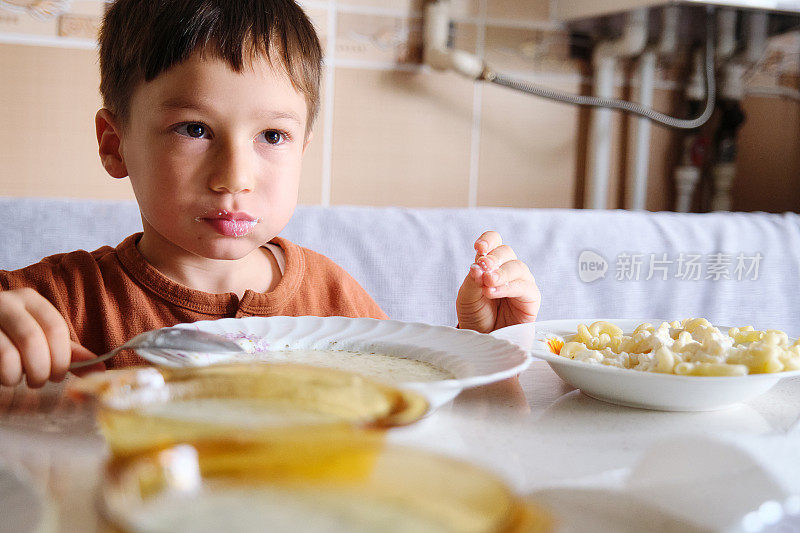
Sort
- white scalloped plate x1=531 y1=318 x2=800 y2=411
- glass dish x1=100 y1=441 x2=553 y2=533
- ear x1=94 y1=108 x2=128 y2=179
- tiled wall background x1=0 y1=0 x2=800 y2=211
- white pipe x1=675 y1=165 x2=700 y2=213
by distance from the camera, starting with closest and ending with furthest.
Result: glass dish x1=100 y1=441 x2=553 y2=533
white scalloped plate x1=531 y1=318 x2=800 y2=411
ear x1=94 y1=108 x2=128 y2=179
tiled wall background x1=0 y1=0 x2=800 y2=211
white pipe x1=675 y1=165 x2=700 y2=213

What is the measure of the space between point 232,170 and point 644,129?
4.78ft

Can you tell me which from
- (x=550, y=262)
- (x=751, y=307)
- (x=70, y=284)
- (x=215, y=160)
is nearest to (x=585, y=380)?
(x=215, y=160)

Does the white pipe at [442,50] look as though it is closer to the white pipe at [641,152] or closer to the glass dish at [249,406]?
the white pipe at [641,152]

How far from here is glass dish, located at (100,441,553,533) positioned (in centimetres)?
23

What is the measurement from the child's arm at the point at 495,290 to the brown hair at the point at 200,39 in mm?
289

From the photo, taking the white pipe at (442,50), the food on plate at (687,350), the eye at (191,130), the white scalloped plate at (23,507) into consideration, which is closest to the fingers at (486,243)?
the food on plate at (687,350)

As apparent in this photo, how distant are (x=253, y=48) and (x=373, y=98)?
98 cm

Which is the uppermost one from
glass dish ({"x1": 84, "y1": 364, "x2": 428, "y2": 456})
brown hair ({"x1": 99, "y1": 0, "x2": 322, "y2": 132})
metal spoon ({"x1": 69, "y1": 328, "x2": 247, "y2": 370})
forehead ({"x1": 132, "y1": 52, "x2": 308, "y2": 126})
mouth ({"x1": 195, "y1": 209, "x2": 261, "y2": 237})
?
brown hair ({"x1": 99, "y1": 0, "x2": 322, "y2": 132})

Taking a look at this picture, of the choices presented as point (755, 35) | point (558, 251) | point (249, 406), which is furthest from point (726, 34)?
point (249, 406)

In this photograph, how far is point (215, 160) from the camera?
0.78 m

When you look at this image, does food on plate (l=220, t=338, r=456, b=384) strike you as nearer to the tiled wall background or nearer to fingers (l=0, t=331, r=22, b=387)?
fingers (l=0, t=331, r=22, b=387)

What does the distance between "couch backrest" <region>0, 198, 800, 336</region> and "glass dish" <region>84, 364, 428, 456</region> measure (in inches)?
36.5

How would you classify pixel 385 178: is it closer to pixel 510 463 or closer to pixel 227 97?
pixel 227 97

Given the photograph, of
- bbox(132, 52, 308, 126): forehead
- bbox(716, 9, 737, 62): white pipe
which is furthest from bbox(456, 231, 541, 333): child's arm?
bbox(716, 9, 737, 62): white pipe
